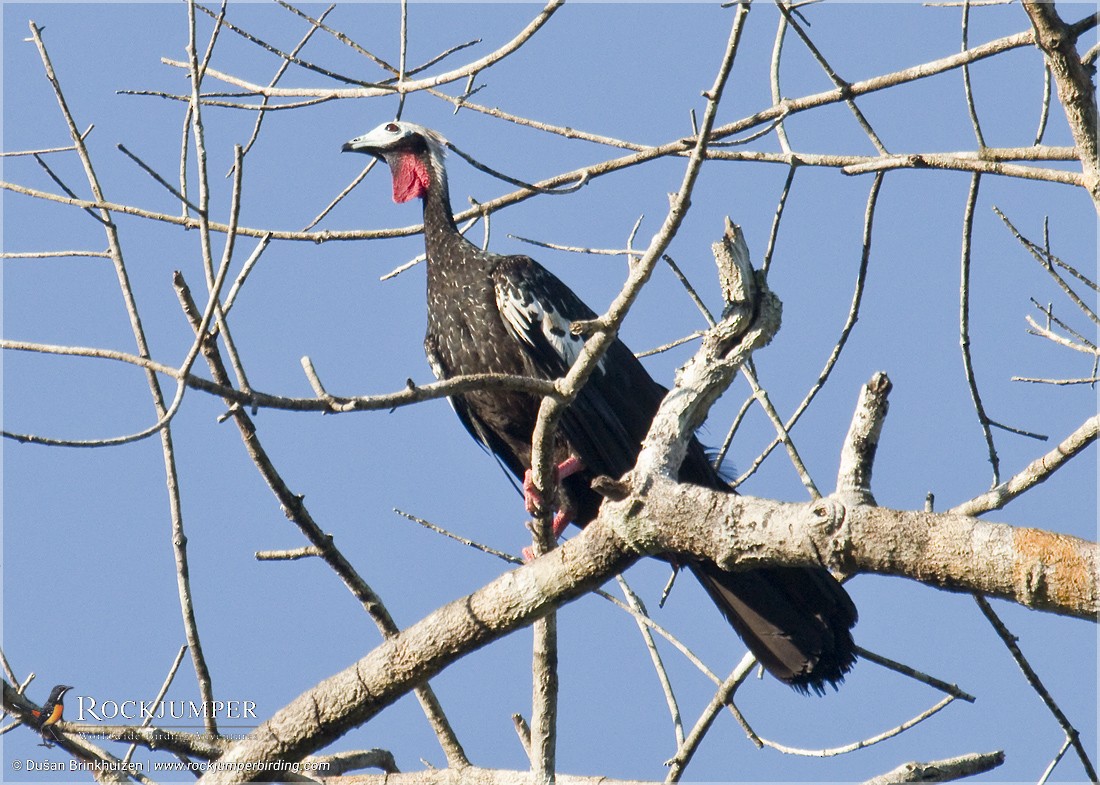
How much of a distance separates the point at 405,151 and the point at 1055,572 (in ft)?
14.7

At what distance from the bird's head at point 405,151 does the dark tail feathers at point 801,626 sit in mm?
2909

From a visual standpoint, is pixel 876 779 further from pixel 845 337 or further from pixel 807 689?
pixel 845 337

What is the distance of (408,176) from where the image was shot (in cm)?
590

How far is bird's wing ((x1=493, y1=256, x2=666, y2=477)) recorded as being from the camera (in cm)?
455

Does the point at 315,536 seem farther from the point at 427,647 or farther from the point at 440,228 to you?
the point at 440,228

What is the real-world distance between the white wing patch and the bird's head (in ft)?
4.12

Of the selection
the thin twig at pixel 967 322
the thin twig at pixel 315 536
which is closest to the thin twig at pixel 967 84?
the thin twig at pixel 967 322

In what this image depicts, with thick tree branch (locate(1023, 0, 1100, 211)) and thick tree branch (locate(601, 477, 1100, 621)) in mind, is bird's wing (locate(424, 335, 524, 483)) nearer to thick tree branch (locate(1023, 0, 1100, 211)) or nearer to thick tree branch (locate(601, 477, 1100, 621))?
thick tree branch (locate(601, 477, 1100, 621))

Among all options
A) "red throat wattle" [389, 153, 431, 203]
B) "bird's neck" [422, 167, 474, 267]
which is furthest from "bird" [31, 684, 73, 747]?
"red throat wattle" [389, 153, 431, 203]

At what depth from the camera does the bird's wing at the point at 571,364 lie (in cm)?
455

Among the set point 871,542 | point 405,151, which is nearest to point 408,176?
point 405,151

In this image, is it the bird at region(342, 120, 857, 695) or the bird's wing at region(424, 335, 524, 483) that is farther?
the bird's wing at region(424, 335, 524, 483)

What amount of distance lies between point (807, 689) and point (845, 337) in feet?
3.73

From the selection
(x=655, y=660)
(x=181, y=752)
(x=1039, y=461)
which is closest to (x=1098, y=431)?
(x=1039, y=461)
